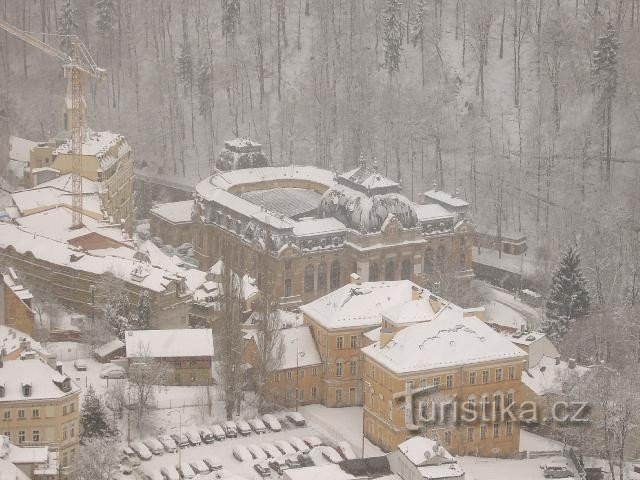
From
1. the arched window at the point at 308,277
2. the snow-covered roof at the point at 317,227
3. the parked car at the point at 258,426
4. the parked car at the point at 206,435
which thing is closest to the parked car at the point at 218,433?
the parked car at the point at 206,435

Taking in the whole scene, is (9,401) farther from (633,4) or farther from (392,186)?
(633,4)

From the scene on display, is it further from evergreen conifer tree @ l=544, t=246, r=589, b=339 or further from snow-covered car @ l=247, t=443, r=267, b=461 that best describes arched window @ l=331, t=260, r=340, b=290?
snow-covered car @ l=247, t=443, r=267, b=461

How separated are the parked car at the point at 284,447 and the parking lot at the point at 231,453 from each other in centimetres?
101

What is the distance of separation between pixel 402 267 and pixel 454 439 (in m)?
40.5

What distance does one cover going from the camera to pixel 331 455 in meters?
118

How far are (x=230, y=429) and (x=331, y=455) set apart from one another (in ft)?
29.0

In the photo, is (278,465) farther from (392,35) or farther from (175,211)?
(392,35)

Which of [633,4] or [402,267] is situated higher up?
[633,4]

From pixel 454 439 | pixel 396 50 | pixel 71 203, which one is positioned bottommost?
pixel 454 439

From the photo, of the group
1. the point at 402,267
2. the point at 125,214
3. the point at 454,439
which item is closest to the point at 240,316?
the point at 454,439

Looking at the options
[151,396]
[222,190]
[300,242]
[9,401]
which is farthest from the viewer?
[222,190]

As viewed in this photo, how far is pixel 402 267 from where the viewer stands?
6240 inches

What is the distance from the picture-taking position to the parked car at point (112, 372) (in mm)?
127812

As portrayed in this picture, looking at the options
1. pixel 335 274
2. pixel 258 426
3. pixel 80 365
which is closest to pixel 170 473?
pixel 258 426
